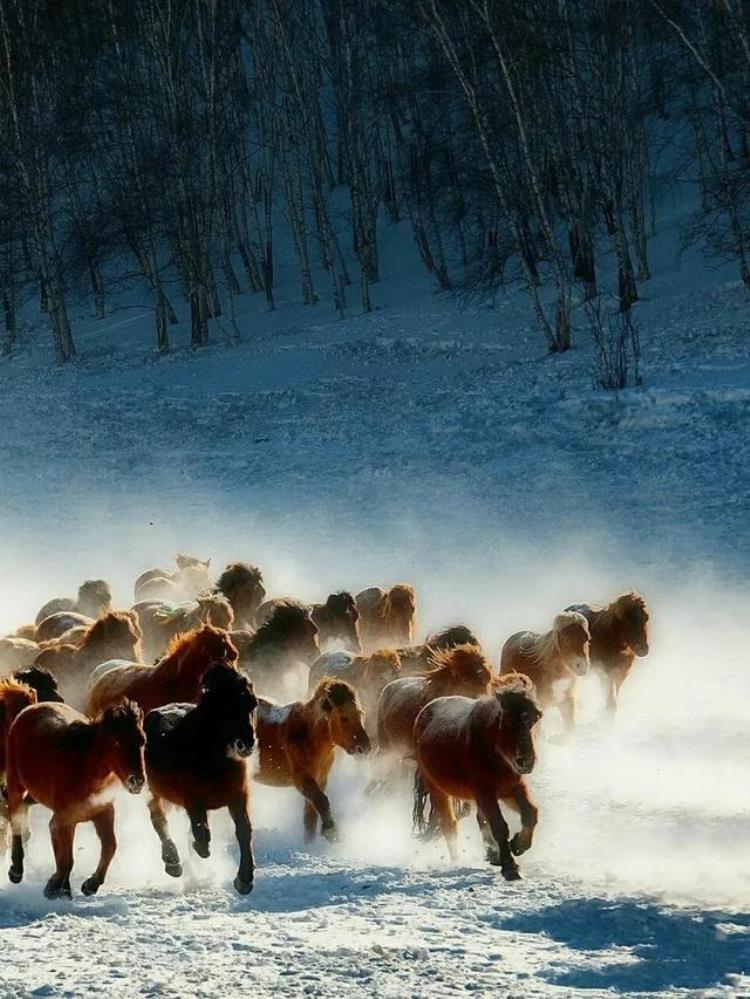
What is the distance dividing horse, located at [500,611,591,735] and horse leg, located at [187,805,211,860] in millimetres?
4350

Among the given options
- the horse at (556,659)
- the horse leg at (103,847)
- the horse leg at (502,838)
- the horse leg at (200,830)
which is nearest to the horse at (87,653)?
the horse at (556,659)

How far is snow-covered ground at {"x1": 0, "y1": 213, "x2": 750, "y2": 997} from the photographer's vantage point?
6508 mm

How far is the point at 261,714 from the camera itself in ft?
32.0

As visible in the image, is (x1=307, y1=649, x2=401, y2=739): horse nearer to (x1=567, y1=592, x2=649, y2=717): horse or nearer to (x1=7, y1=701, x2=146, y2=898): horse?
(x1=567, y1=592, x2=649, y2=717): horse

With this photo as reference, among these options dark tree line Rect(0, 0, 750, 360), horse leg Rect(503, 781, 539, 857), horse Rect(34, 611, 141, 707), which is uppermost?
dark tree line Rect(0, 0, 750, 360)

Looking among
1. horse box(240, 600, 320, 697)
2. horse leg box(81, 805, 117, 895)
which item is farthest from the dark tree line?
horse leg box(81, 805, 117, 895)

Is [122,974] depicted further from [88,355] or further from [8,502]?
[88,355]

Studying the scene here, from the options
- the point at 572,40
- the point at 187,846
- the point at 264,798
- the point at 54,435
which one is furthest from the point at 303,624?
the point at 572,40

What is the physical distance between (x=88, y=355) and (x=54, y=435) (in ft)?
33.6

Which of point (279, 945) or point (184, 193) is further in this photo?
point (184, 193)

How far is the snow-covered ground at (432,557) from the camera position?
6.51 m

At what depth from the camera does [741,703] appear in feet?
42.0

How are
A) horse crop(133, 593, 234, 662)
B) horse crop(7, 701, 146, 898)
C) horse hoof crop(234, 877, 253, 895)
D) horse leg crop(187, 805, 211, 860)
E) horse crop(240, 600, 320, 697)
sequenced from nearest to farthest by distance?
horse crop(7, 701, 146, 898)
horse hoof crop(234, 877, 253, 895)
horse leg crop(187, 805, 211, 860)
horse crop(240, 600, 320, 697)
horse crop(133, 593, 234, 662)

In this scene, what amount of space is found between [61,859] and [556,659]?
5.19 m
